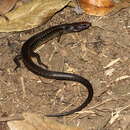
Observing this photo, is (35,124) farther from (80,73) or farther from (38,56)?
(38,56)

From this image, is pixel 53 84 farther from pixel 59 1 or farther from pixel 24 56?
pixel 59 1

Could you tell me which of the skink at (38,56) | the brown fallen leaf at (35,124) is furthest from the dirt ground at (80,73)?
the brown fallen leaf at (35,124)

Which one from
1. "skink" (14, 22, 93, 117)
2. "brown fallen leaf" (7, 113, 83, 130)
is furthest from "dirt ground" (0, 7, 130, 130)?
"brown fallen leaf" (7, 113, 83, 130)

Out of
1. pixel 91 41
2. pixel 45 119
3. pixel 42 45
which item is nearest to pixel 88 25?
pixel 91 41

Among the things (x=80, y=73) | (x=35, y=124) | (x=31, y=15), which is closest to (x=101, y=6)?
(x=31, y=15)

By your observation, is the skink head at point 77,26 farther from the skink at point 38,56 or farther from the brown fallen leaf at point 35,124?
the brown fallen leaf at point 35,124

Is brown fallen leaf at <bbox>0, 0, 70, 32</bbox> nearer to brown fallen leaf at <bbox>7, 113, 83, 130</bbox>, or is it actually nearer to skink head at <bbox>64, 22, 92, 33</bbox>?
skink head at <bbox>64, 22, 92, 33</bbox>
